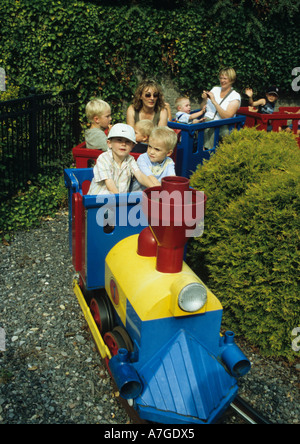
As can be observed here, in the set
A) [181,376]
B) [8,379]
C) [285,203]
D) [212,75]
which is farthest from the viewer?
[212,75]

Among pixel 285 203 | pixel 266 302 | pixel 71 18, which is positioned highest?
pixel 71 18

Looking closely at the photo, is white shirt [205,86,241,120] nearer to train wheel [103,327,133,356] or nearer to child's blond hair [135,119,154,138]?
child's blond hair [135,119,154,138]

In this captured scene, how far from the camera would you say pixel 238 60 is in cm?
913

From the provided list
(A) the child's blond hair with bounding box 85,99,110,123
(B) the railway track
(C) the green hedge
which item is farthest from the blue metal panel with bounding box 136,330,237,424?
(C) the green hedge

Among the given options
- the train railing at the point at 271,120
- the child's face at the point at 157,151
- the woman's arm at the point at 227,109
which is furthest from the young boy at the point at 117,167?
the train railing at the point at 271,120

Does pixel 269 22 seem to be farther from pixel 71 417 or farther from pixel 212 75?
pixel 71 417

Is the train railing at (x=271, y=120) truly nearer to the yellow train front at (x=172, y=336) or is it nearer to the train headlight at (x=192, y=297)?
the yellow train front at (x=172, y=336)

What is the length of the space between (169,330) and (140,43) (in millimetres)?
6990

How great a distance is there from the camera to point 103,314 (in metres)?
3.16

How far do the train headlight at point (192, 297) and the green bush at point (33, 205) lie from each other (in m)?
3.52

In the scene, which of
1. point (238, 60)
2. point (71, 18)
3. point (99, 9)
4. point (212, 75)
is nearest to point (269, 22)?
point (238, 60)

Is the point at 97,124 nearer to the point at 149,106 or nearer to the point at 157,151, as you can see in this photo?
the point at 149,106

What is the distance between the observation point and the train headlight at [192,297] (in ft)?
7.64

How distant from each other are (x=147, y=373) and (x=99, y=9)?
709 cm
